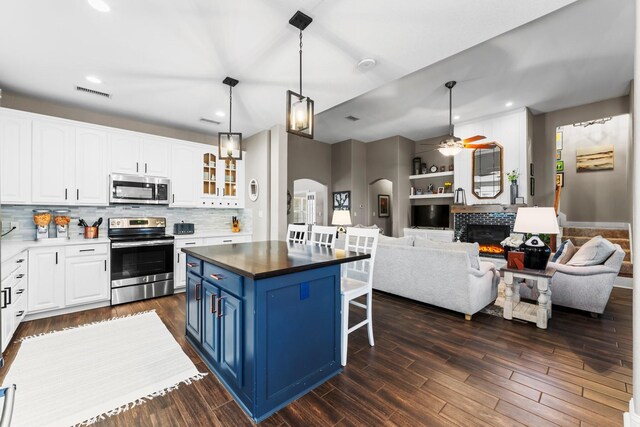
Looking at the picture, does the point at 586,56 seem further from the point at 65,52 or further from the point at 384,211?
the point at 65,52

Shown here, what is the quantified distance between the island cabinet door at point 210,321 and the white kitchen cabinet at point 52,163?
9.59 ft

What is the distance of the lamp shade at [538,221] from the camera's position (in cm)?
292

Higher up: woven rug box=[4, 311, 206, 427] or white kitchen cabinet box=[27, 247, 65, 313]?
white kitchen cabinet box=[27, 247, 65, 313]

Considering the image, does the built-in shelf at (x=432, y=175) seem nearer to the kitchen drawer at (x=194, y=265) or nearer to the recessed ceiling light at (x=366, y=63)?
the recessed ceiling light at (x=366, y=63)

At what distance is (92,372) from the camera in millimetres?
2236

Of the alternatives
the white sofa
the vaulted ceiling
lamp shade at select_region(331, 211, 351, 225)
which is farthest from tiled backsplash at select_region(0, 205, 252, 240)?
the white sofa

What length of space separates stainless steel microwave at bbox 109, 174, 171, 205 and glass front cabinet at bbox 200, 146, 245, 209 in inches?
23.7

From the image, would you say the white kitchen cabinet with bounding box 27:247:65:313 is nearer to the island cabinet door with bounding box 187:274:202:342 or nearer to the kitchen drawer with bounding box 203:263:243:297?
the island cabinet door with bounding box 187:274:202:342

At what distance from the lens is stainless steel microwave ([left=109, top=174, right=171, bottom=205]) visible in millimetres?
4027

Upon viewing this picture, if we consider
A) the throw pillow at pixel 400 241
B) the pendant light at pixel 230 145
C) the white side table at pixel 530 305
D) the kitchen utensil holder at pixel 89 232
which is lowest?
the white side table at pixel 530 305

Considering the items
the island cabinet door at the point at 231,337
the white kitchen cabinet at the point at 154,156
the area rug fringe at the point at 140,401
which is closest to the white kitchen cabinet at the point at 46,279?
the white kitchen cabinet at the point at 154,156

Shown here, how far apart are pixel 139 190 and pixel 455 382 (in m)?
4.59

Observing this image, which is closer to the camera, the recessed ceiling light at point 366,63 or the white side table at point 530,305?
the recessed ceiling light at point 366,63

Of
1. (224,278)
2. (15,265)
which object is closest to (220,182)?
(15,265)
